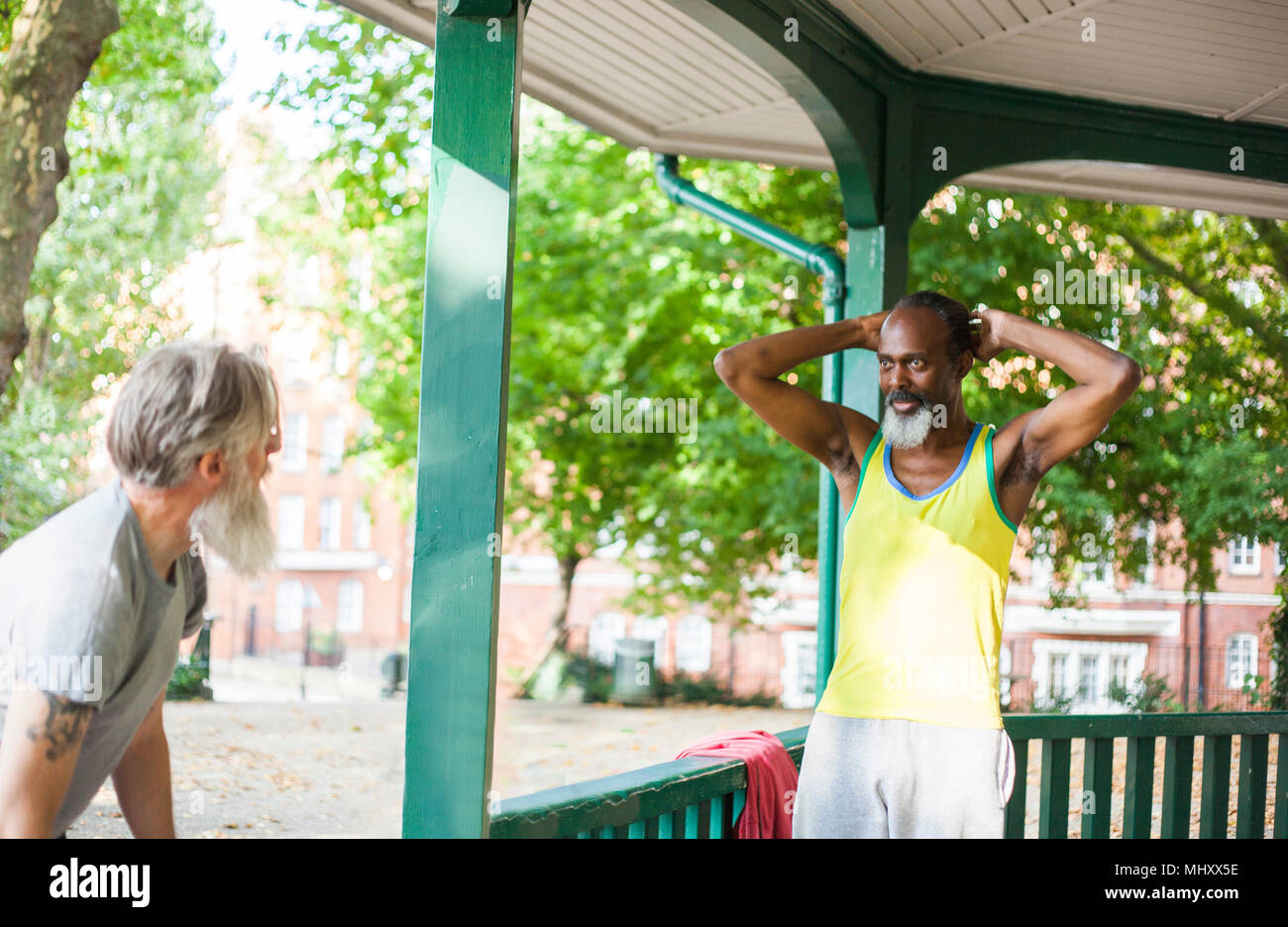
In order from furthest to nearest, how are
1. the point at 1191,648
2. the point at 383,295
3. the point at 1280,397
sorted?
the point at 383,295 → the point at 1191,648 → the point at 1280,397

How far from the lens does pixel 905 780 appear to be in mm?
2201

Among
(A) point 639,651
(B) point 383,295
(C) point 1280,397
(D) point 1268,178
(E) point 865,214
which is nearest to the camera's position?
(E) point 865,214

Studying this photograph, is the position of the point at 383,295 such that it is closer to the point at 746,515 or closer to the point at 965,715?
the point at 746,515

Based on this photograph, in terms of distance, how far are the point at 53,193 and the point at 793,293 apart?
7173 millimetres

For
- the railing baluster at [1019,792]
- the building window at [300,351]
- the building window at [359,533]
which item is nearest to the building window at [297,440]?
the building window at [359,533]

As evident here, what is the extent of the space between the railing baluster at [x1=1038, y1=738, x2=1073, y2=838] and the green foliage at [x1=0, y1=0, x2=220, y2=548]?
8883 millimetres

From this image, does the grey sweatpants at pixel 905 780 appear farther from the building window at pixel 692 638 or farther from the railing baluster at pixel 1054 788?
the building window at pixel 692 638

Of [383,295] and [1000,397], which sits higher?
[383,295]

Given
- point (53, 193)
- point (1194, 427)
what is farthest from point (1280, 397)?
point (53, 193)

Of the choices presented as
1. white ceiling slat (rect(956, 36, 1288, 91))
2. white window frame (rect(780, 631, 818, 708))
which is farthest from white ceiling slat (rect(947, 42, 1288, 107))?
white window frame (rect(780, 631, 818, 708))

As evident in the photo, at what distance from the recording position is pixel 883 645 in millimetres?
2295

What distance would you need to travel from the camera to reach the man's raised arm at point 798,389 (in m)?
2.59

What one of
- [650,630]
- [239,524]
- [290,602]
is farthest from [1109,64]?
[290,602]

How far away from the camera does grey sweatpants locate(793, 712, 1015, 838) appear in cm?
217
